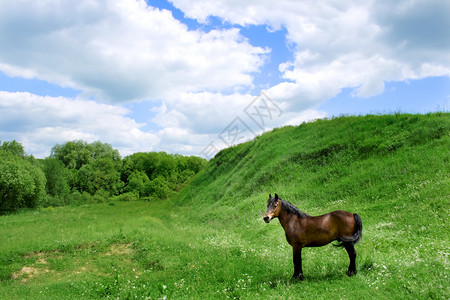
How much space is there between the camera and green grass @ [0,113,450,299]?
8.34 m

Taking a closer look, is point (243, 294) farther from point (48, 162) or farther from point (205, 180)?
point (48, 162)

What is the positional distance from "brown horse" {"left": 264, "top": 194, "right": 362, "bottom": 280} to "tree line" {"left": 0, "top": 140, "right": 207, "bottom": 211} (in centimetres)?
4042

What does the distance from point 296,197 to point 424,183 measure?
788 cm

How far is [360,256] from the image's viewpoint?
9195mm

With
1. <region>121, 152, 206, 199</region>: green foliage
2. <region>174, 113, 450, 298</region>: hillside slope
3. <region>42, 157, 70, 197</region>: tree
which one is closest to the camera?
<region>174, 113, 450, 298</region>: hillside slope

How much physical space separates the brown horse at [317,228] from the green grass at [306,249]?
928 millimetres

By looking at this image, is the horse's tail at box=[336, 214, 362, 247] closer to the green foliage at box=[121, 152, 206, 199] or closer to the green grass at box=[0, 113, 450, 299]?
the green grass at box=[0, 113, 450, 299]

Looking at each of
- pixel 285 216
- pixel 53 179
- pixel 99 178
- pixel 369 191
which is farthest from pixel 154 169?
pixel 285 216

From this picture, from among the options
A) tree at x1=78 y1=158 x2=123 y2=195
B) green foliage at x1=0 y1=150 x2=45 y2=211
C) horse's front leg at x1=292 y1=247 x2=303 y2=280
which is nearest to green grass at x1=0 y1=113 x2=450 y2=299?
horse's front leg at x1=292 y1=247 x2=303 y2=280

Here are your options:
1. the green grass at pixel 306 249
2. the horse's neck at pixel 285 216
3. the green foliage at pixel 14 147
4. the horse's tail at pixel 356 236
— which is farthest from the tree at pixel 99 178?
the horse's tail at pixel 356 236

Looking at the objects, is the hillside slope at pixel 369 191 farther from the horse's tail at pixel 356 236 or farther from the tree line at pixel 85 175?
the tree line at pixel 85 175

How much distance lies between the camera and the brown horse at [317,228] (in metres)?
7.78

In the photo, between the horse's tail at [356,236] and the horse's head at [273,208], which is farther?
the horse's head at [273,208]

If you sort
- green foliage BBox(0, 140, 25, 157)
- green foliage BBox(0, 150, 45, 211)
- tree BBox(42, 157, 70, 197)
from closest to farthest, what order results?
green foliage BBox(0, 150, 45, 211) → green foliage BBox(0, 140, 25, 157) → tree BBox(42, 157, 70, 197)
